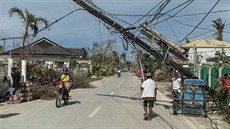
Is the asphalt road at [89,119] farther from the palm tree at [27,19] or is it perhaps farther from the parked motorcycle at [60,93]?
the palm tree at [27,19]

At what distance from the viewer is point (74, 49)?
230 feet

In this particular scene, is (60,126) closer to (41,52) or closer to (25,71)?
(25,71)

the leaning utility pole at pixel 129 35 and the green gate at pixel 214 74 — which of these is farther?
the green gate at pixel 214 74

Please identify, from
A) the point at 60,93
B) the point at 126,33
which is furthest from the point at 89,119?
the point at 126,33

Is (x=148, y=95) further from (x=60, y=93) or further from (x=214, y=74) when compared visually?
(x=214, y=74)

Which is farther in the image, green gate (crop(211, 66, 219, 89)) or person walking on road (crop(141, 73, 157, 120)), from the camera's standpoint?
green gate (crop(211, 66, 219, 89))

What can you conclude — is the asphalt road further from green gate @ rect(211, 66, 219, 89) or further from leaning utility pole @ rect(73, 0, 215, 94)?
green gate @ rect(211, 66, 219, 89)

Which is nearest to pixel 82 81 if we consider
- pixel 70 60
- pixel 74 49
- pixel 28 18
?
pixel 28 18

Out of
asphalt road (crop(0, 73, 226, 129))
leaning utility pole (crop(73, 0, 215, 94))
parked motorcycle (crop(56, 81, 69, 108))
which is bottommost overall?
asphalt road (crop(0, 73, 226, 129))

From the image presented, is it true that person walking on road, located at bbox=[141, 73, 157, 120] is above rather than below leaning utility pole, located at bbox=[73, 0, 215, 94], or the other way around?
below

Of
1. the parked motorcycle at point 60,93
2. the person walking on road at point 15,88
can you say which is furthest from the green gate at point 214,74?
the person walking on road at point 15,88

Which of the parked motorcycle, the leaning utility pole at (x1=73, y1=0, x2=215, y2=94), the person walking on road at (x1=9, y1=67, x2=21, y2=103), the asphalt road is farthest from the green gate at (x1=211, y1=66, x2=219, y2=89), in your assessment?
the person walking on road at (x1=9, y1=67, x2=21, y2=103)

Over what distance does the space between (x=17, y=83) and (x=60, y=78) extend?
8.01ft

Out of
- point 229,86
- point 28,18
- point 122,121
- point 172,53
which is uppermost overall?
point 28,18
